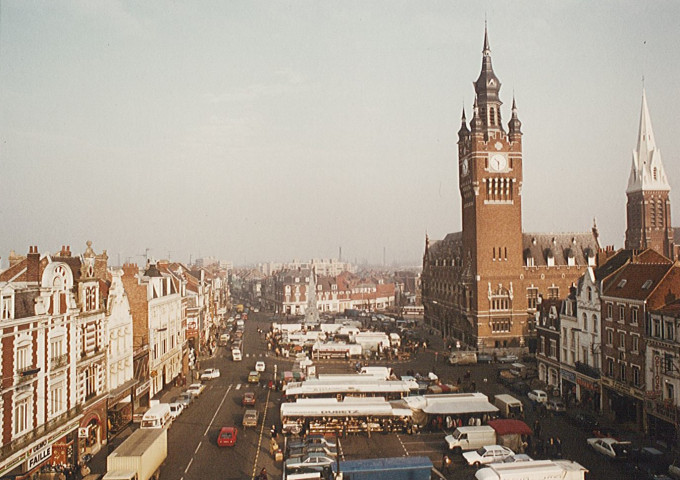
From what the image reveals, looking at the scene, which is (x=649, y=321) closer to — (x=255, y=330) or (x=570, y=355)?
(x=570, y=355)

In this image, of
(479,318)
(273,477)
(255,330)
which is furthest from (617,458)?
(255,330)

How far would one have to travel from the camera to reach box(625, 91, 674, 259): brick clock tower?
9569 centimetres

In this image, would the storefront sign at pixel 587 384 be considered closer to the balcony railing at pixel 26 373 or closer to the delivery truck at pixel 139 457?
the delivery truck at pixel 139 457

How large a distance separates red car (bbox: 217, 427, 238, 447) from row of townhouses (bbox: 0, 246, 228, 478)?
729 cm

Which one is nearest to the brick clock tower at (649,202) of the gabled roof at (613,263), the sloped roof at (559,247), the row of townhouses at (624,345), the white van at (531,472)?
the sloped roof at (559,247)

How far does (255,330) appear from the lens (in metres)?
95.6

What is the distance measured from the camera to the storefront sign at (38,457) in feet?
85.3

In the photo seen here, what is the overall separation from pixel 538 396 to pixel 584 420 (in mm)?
6634

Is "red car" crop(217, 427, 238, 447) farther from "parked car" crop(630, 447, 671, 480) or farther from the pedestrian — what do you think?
"parked car" crop(630, 447, 671, 480)

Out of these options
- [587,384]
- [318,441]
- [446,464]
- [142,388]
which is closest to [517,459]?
[446,464]

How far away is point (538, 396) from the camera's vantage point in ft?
142

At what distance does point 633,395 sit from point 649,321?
4.98 meters

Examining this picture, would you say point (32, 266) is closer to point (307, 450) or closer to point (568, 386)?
point (307, 450)

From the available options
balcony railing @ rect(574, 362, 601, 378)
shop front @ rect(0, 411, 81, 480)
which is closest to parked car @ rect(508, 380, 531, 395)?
balcony railing @ rect(574, 362, 601, 378)
